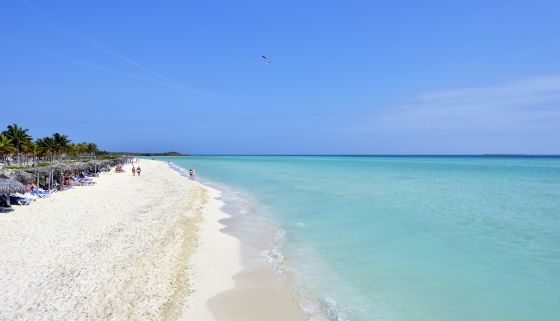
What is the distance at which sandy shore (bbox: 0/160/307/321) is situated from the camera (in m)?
5.12

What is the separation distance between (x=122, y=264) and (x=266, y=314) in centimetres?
346

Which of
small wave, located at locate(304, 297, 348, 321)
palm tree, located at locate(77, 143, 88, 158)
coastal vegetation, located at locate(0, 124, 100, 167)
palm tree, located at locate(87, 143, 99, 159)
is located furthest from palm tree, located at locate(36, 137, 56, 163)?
small wave, located at locate(304, 297, 348, 321)

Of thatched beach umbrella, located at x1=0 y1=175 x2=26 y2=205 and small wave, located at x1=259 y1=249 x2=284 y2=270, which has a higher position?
thatched beach umbrella, located at x1=0 y1=175 x2=26 y2=205

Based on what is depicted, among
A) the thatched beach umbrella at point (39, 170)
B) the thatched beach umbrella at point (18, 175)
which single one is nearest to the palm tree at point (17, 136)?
the thatched beach umbrella at point (39, 170)

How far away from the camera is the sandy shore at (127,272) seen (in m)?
5.12

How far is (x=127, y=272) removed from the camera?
6.48 meters

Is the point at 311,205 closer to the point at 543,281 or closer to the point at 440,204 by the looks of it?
the point at 440,204

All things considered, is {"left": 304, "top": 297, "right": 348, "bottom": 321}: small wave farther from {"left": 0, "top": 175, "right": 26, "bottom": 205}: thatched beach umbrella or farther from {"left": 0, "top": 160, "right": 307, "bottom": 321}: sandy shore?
{"left": 0, "top": 175, "right": 26, "bottom": 205}: thatched beach umbrella

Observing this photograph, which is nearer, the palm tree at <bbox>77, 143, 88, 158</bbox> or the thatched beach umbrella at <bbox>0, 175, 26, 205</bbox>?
the thatched beach umbrella at <bbox>0, 175, 26, 205</bbox>

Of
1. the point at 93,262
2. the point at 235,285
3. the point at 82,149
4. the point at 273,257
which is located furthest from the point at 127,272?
the point at 82,149

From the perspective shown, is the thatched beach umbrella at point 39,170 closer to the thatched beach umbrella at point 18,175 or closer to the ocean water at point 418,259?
the thatched beach umbrella at point 18,175

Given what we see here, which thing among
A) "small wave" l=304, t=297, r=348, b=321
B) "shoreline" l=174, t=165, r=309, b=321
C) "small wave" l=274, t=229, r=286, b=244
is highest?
"shoreline" l=174, t=165, r=309, b=321

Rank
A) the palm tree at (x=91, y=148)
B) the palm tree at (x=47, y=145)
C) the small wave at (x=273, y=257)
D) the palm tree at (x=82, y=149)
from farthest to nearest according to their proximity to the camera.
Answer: the palm tree at (x=91, y=148) → the palm tree at (x=82, y=149) → the palm tree at (x=47, y=145) → the small wave at (x=273, y=257)

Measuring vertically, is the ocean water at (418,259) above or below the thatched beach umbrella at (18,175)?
below
